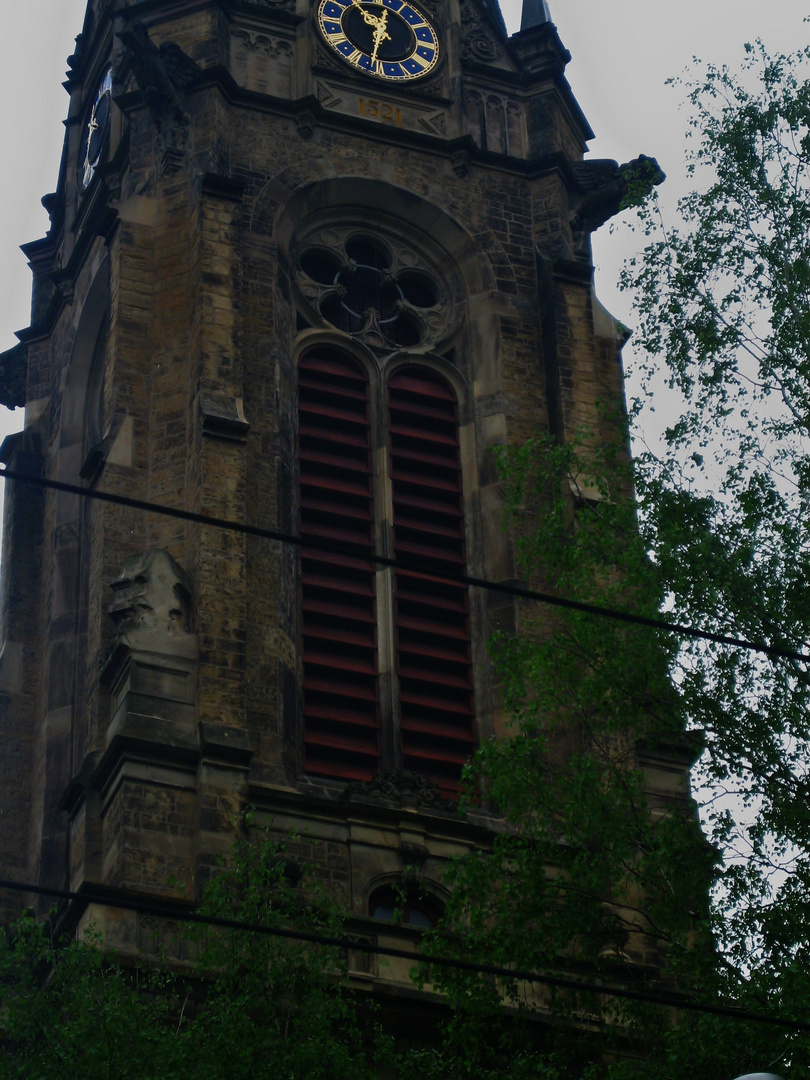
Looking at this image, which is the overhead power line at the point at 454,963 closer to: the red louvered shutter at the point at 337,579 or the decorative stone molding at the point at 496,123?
the red louvered shutter at the point at 337,579

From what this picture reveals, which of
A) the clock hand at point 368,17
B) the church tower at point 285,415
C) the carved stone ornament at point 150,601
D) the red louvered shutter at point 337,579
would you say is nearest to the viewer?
the church tower at point 285,415

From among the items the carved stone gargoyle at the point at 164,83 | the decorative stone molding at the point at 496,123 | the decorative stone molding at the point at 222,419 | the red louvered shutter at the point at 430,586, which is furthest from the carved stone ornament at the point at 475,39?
the decorative stone molding at the point at 222,419

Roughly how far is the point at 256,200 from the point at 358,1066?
17.5 m

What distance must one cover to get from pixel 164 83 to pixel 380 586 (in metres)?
8.83

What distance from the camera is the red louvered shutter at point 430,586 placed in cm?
4012

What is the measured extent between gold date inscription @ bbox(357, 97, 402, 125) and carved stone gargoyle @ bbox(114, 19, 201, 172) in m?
3.04

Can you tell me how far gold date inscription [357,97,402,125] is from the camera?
46.6 meters

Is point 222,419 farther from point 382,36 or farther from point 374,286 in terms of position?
point 382,36

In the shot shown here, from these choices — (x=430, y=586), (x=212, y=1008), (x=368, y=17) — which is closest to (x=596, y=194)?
(x=368, y=17)

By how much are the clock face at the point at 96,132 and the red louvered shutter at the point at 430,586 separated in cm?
772

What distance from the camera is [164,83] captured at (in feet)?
147

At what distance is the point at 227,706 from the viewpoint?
1478 inches

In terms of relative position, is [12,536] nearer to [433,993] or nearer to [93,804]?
[93,804]

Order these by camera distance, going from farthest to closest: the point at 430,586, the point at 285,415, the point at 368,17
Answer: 1. the point at 368,17
2. the point at 285,415
3. the point at 430,586
